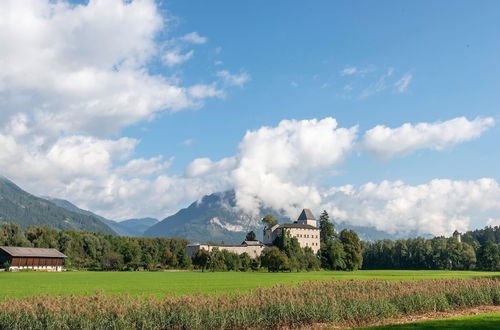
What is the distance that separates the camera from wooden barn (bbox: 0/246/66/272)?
10944cm

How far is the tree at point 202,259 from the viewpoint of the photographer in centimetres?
12061

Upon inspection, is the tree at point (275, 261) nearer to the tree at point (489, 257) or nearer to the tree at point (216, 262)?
the tree at point (216, 262)

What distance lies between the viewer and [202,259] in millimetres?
121938

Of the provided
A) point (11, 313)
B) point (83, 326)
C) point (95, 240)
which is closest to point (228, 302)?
point (83, 326)

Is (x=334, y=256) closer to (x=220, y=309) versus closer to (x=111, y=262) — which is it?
(x=111, y=262)

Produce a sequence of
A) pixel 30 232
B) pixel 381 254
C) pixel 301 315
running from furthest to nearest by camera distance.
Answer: pixel 381 254
pixel 30 232
pixel 301 315

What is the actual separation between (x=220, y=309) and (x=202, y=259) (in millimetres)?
102775

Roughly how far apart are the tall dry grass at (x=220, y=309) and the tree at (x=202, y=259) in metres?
95.0

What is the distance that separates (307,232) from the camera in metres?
167

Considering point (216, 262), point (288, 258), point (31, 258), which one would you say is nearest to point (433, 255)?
point (288, 258)

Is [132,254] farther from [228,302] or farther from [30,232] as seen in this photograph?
[228,302]

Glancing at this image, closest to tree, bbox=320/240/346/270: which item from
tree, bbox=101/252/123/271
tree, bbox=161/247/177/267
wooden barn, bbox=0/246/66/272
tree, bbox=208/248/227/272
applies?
tree, bbox=208/248/227/272

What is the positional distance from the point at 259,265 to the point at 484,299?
319ft

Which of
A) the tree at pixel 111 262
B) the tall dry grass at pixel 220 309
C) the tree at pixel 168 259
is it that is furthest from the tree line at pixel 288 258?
the tall dry grass at pixel 220 309
